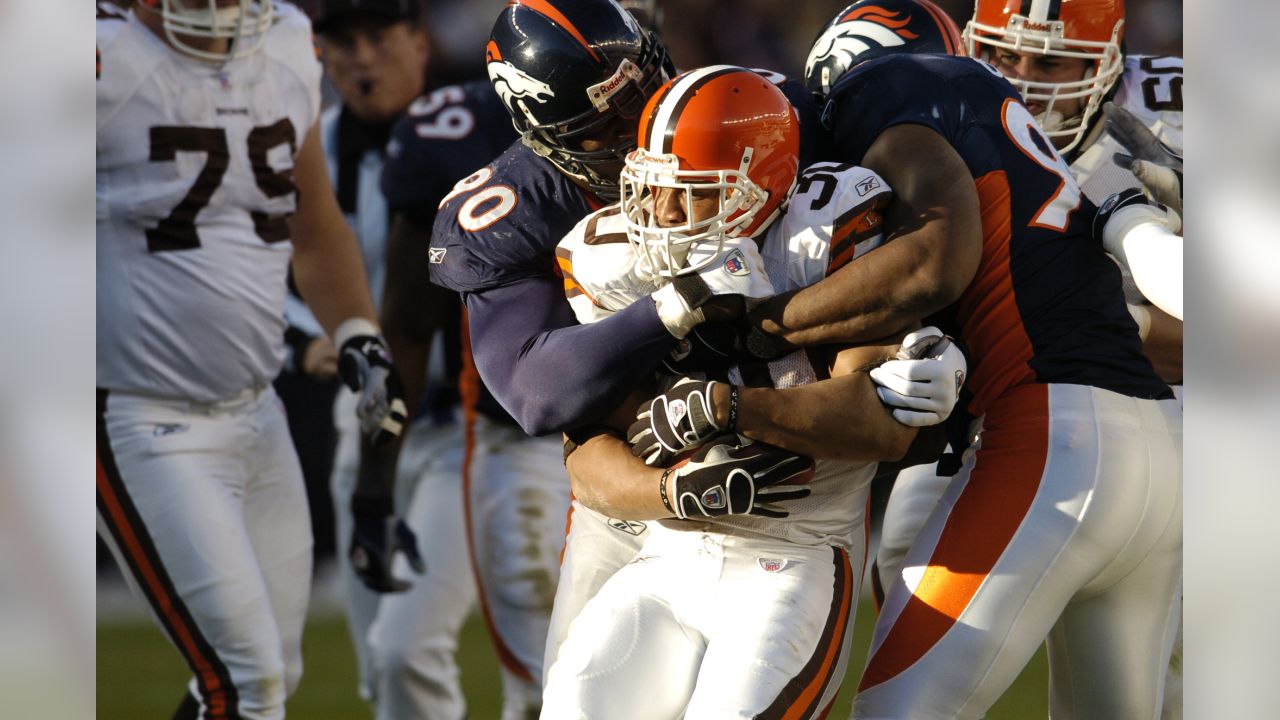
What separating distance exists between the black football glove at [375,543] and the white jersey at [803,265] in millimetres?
1738

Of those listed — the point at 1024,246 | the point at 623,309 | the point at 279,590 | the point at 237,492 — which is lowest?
the point at 279,590

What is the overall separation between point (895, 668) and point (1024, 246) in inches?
25.8

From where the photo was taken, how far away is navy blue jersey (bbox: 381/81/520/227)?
3.57 metres

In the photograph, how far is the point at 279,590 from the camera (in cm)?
343

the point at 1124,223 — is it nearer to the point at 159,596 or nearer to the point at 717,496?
the point at 717,496

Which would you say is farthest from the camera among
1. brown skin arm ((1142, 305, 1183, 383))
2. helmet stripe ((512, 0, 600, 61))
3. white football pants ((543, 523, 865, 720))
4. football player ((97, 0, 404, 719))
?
football player ((97, 0, 404, 719))

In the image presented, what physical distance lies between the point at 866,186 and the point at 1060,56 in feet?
3.28


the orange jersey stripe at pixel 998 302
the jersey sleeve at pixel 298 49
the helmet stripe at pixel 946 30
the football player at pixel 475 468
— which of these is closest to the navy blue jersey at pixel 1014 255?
the orange jersey stripe at pixel 998 302

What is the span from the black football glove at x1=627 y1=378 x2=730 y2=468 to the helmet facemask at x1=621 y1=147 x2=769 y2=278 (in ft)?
0.58

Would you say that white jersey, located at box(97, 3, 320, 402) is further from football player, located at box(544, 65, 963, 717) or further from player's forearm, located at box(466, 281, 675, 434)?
football player, located at box(544, 65, 963, 717)

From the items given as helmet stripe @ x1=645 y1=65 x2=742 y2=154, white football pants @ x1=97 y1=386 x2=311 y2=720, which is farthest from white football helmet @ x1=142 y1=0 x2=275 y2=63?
helmet stripe @ x1=645 y1=65 x2=742 y2=154

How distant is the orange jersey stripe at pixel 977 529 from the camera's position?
6.27ft
